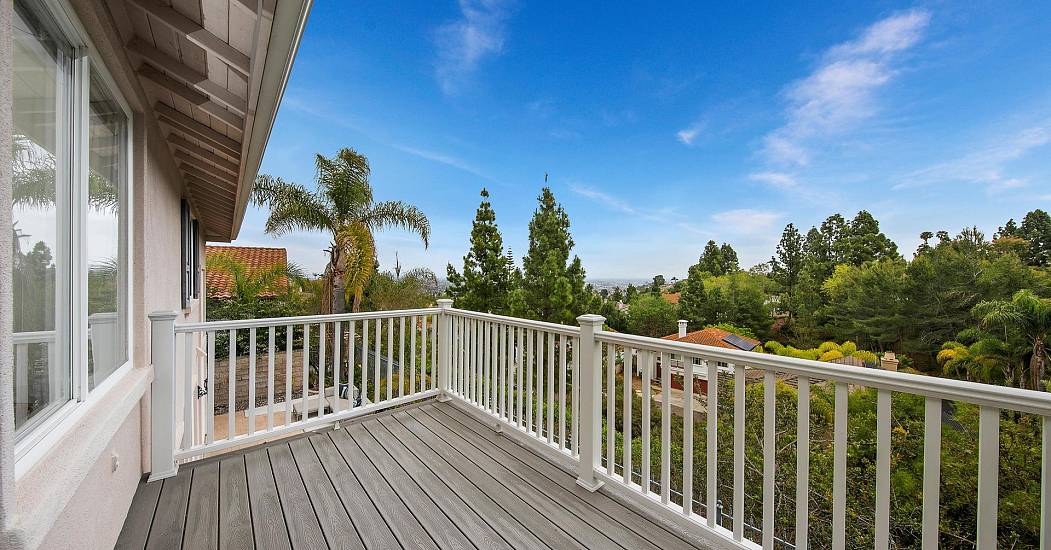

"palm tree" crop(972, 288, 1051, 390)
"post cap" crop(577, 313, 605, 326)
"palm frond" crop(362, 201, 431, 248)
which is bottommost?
"palm tree" crop(972, 288, 1051, 390)

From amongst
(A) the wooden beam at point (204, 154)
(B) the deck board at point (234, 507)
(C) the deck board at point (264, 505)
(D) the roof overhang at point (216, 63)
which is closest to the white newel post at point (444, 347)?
(C) the deck board at point (264, 505)

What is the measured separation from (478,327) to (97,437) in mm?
2348

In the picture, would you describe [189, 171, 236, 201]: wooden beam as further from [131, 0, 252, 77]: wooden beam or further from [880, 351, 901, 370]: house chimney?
[880, 351, 901, 370]: house chimney

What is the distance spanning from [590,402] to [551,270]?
42.9 ft

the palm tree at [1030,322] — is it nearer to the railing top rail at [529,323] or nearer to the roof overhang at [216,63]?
the railing top rail at [529,323]

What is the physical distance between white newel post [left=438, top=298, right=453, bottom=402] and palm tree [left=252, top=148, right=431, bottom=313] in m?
7.74

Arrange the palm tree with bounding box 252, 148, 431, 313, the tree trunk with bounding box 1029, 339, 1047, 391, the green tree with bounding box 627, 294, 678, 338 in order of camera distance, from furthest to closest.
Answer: the green tree with bounding box 627, 294, 678, 338
the tree trunk with bounding box 1029, 339, 1047, 391
the palm tree with bounding box 252, 148, 431, 313

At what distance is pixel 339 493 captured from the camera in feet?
7.48

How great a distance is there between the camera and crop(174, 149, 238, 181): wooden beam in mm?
3448

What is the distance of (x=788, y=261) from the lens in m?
27.7

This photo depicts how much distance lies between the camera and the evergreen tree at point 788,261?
2706 cm

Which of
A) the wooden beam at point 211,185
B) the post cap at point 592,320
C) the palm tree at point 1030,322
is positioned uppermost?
the wooden beam at point 211,185

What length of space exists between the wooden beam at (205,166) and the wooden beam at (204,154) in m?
0.13

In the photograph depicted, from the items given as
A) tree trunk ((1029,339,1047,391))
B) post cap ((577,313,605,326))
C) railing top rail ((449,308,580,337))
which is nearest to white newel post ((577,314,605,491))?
post cap ((577,313,605,326))
